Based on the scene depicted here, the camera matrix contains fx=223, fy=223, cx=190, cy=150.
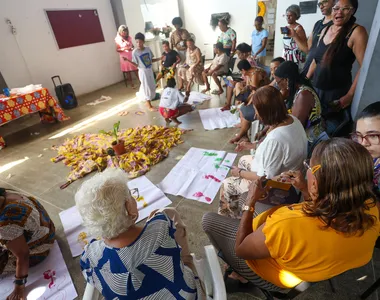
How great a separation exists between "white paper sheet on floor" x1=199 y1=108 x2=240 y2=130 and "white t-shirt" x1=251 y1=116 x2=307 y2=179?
2184mm

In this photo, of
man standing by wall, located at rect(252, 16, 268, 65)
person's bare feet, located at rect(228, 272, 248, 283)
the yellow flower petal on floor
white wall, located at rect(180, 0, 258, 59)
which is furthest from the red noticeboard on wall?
person's bare feet, located at rect(228, 272, 248, 283)

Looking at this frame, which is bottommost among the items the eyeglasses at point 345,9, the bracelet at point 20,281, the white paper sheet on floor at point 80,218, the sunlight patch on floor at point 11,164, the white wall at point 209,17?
the white paper sheet on floor at point 80,218

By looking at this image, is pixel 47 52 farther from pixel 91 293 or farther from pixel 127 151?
pixel 91 293

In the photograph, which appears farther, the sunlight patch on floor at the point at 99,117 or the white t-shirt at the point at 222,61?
the white t-shirt at the point at 222,61

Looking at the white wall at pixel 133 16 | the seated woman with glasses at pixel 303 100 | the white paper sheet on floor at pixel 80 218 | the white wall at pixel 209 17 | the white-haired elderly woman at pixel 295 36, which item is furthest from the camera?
the white wall at pixel 209 17

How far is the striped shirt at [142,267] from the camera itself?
0.81m

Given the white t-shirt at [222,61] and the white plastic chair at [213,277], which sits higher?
the white t-shirt at [222,61]

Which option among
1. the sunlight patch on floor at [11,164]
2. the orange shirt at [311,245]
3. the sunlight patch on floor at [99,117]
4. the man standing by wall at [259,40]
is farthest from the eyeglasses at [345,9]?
the sunlight patch on floor at [11,164]

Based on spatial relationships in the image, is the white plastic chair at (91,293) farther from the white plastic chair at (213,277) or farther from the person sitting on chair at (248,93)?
the person sitting on chair at (248,93)

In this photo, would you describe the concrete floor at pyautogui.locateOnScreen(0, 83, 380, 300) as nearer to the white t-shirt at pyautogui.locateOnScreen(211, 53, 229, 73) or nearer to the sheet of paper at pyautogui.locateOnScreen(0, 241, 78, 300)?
the sheet of paper at pyautogui.locateOnScreen(0, 241, 78, 300)

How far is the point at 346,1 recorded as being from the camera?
6.19ft

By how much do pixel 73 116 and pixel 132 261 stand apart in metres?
4.84

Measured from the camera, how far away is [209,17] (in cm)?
824

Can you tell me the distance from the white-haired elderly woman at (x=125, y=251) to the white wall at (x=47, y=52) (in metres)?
5.40
